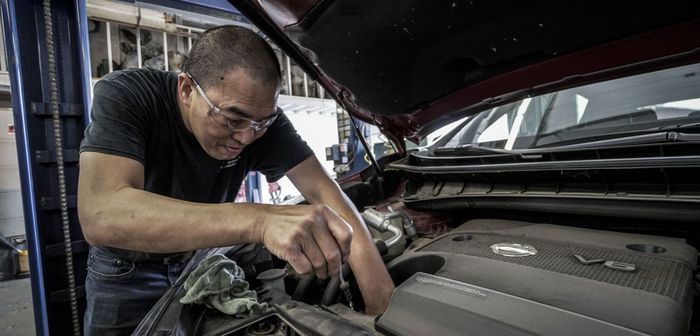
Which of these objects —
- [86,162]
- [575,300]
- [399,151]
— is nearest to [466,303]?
[575,300]

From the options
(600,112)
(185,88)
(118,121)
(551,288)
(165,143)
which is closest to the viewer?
(551,288)

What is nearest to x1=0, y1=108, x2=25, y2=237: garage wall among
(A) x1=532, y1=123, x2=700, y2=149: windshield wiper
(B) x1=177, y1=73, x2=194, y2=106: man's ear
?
(B) x1=177, y1=73, x2=194, y2=106: man's ear

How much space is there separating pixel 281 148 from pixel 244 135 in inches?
12.6

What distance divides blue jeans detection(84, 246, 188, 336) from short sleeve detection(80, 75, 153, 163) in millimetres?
503

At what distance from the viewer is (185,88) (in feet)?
3.28

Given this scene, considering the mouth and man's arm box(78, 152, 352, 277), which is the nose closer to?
the mouth

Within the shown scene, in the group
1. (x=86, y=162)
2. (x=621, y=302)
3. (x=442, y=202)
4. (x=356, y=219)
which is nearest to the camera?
(x=621, y=302)

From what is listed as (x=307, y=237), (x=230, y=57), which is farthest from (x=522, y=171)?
(x=230, y=57)

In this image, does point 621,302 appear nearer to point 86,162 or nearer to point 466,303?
point 466,303

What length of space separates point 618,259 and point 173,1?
89.1 inches

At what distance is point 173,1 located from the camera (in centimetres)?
198

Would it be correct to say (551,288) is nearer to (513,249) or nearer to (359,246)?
(513,249)

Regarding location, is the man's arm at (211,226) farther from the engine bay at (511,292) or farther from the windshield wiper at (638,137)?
the windshield wiper at (638,137)

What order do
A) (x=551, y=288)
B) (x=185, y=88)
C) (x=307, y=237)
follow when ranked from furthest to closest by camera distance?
(x=185, y=88), (x=551, y=288), (x=307, y=237)
